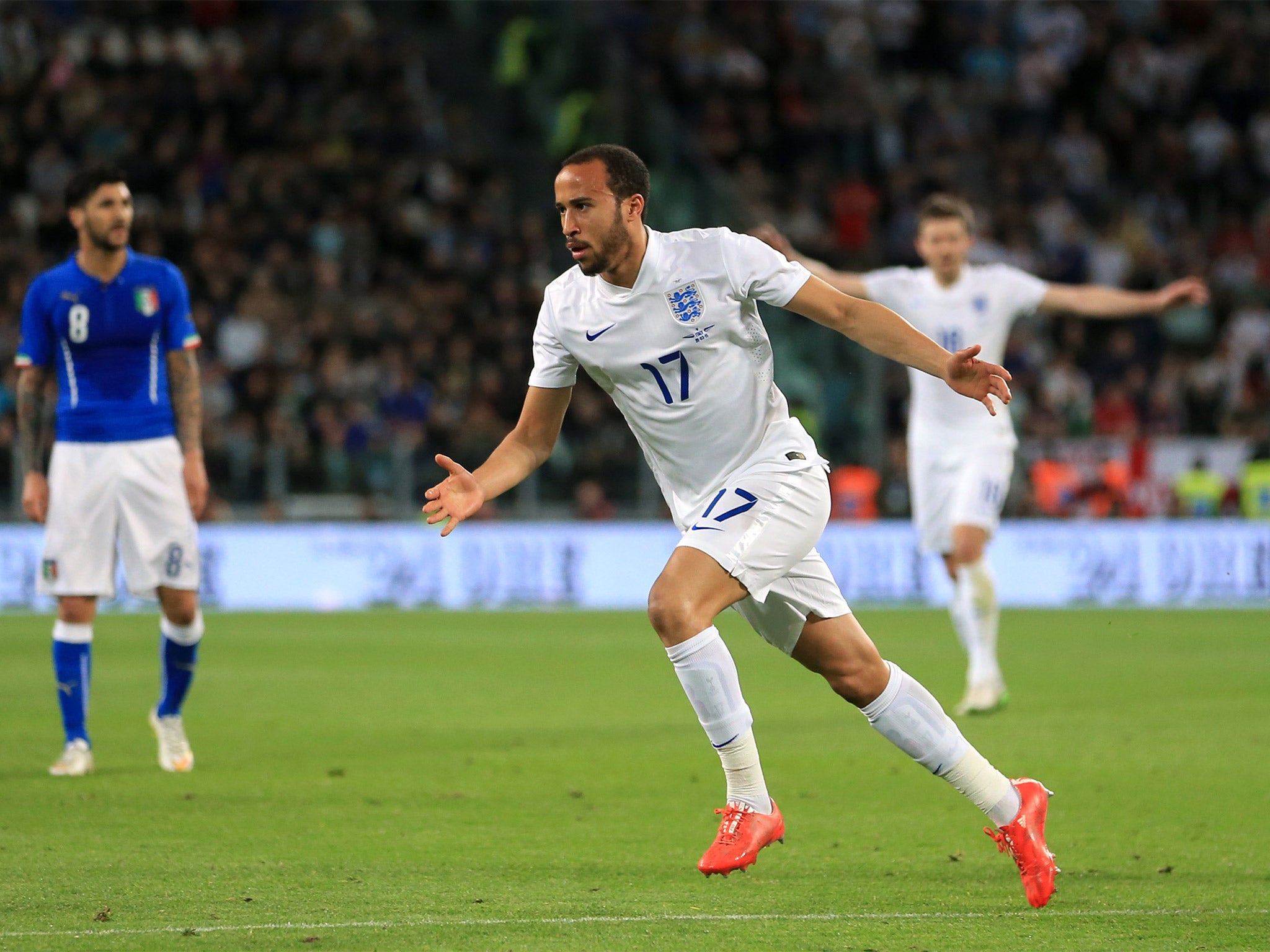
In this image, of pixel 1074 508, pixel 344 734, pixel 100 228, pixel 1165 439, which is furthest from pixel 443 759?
pixel 1165 439

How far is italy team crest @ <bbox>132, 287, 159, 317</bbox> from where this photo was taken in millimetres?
7660

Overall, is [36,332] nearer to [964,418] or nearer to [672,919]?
[672,919]

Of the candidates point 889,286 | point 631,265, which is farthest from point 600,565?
point 631,265

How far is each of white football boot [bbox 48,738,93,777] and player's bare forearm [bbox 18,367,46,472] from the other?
4.01ft

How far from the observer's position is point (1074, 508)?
1856 cm

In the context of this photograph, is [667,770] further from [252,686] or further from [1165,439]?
[1165,439]

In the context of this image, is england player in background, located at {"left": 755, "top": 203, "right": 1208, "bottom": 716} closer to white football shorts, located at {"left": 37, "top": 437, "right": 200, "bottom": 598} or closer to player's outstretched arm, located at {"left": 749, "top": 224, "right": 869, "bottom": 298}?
player's outstretched arm, located at {"left": 749, "top": 224, "right": 869, "bottom": 298}

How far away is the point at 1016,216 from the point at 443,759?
17081 mm

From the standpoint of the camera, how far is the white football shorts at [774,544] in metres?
5.17

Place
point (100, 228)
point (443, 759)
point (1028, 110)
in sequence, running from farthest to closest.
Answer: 1. point (1028, 110)
2. point (443, 759)
3. point (100, 228)

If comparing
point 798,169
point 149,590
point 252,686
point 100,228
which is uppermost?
point 798,169

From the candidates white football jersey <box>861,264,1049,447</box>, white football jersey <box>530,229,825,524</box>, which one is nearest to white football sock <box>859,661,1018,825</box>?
white football jersey <box>530,229,825,524</box>

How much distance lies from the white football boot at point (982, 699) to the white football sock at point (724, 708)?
15.2ft

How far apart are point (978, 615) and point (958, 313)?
1743 millimetres
